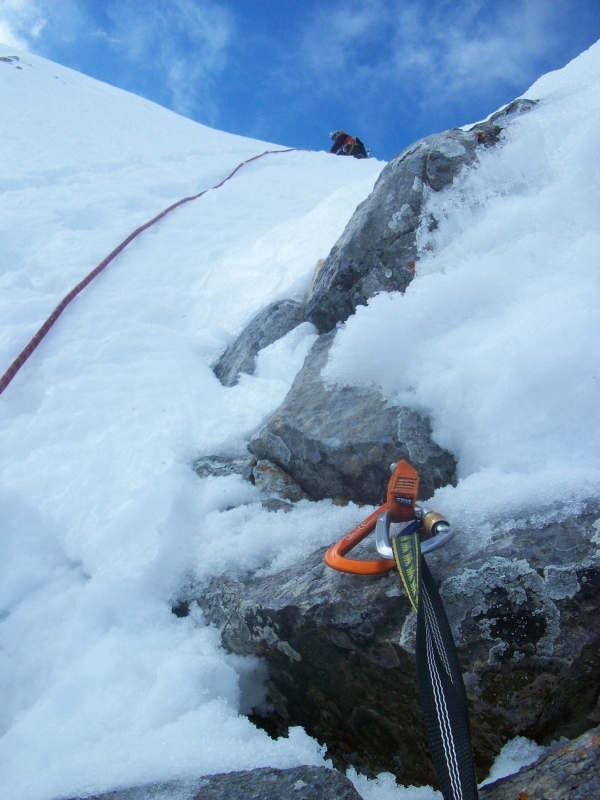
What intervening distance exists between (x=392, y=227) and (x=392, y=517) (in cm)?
212

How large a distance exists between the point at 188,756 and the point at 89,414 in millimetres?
2343

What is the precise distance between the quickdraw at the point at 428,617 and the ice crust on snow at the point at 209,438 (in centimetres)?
20

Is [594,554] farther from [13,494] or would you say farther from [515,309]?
[13,494]

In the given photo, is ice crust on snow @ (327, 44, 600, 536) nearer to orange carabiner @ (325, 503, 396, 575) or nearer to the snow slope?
orange carabiner @ (325, 503, 396, 575)

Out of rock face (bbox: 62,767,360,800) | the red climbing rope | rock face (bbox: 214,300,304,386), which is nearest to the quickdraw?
rock face (bbox: 62,767,360,800)

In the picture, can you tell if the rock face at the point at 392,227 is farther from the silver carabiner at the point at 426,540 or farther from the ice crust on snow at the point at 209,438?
the silver carabiner at the point at 426,540

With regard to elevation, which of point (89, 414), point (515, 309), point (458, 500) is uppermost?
point (89, 414)

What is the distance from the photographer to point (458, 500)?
1944 mm

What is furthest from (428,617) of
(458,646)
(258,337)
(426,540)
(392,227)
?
(258,337)

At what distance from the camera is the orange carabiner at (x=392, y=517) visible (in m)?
1.78

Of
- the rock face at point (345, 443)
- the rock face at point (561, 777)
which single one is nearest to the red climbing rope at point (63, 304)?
the rock face at point (345, 443)

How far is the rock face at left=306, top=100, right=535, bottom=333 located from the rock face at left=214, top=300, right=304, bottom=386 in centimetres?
33

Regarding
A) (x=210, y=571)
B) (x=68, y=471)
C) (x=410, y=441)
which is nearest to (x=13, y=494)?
(x=68, y=471)

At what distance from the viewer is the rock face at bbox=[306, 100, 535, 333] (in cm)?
324
